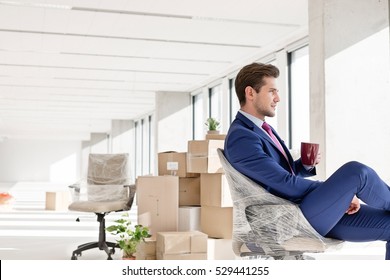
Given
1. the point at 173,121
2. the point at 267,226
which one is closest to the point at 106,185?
the point at 267,226

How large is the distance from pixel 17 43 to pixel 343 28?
13.2 feet

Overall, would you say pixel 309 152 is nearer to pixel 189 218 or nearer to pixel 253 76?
pixel 253 76

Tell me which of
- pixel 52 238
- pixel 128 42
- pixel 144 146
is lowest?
pixel 52 238

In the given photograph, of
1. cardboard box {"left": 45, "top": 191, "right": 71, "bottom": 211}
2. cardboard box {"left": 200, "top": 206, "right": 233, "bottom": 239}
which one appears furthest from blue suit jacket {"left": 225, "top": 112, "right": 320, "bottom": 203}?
cardboard box {"left": 45, "top": 191, "right": 71, "bottom": 211}

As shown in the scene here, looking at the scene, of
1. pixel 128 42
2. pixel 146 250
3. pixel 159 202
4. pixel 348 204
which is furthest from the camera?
pixel 128 42

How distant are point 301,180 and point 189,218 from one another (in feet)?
7.68

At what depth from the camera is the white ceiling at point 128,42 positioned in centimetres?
490

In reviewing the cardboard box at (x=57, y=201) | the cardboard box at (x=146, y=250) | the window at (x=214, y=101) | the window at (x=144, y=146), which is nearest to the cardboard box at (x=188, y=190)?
the cardboard box at (x=146, y=250)

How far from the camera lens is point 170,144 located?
1033cm

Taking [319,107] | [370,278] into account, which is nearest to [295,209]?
[370,278]

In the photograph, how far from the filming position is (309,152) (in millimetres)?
1854

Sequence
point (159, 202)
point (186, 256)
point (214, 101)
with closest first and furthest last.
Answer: point (186, 256) → point (159, 202) → point (214, 101)

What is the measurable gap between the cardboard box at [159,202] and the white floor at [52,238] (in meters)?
0.53

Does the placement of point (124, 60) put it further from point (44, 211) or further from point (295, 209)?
point (295, 209)
